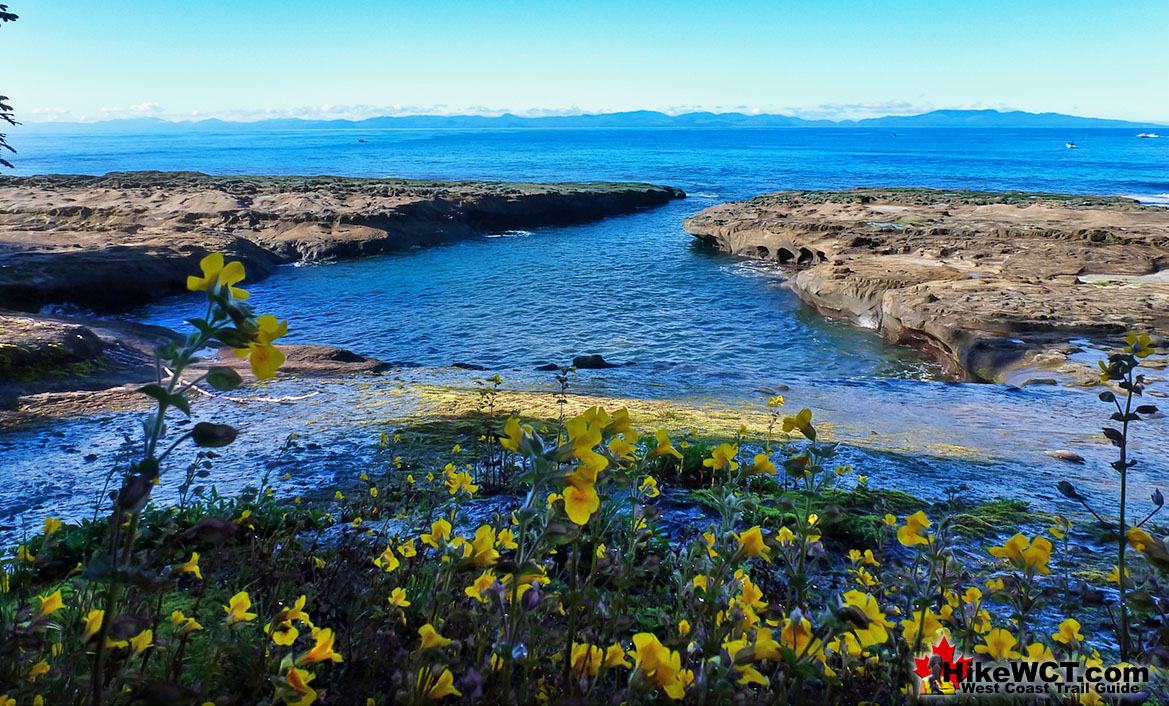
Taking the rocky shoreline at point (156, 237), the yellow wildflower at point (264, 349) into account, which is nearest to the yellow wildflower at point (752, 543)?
the yellow wildflower at point (264, 349)

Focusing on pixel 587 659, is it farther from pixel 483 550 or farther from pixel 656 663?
pixel 483 550

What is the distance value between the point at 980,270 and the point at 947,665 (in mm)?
18550

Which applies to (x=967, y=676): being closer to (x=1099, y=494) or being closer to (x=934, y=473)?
(x=934, y=473)

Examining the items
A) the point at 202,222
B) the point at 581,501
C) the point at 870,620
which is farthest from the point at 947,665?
the point at 202,222

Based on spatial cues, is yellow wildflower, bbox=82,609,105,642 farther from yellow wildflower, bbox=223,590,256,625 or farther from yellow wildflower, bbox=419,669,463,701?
yellow wildflower, bbox=419,669,463,701

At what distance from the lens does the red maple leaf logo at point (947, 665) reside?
1870mm

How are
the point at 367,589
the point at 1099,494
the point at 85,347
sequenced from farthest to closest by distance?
the point at 85,347
the point at 1099,494
the point at 367,589

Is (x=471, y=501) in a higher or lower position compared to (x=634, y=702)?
lower

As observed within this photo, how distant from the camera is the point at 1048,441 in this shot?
6340 mm

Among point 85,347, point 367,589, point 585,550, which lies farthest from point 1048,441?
point 85,347

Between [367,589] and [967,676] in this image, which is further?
[367,589]

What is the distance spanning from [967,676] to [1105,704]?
42cm

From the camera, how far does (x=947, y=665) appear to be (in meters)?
1.88

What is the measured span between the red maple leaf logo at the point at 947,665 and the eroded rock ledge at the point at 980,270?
9500 mm
